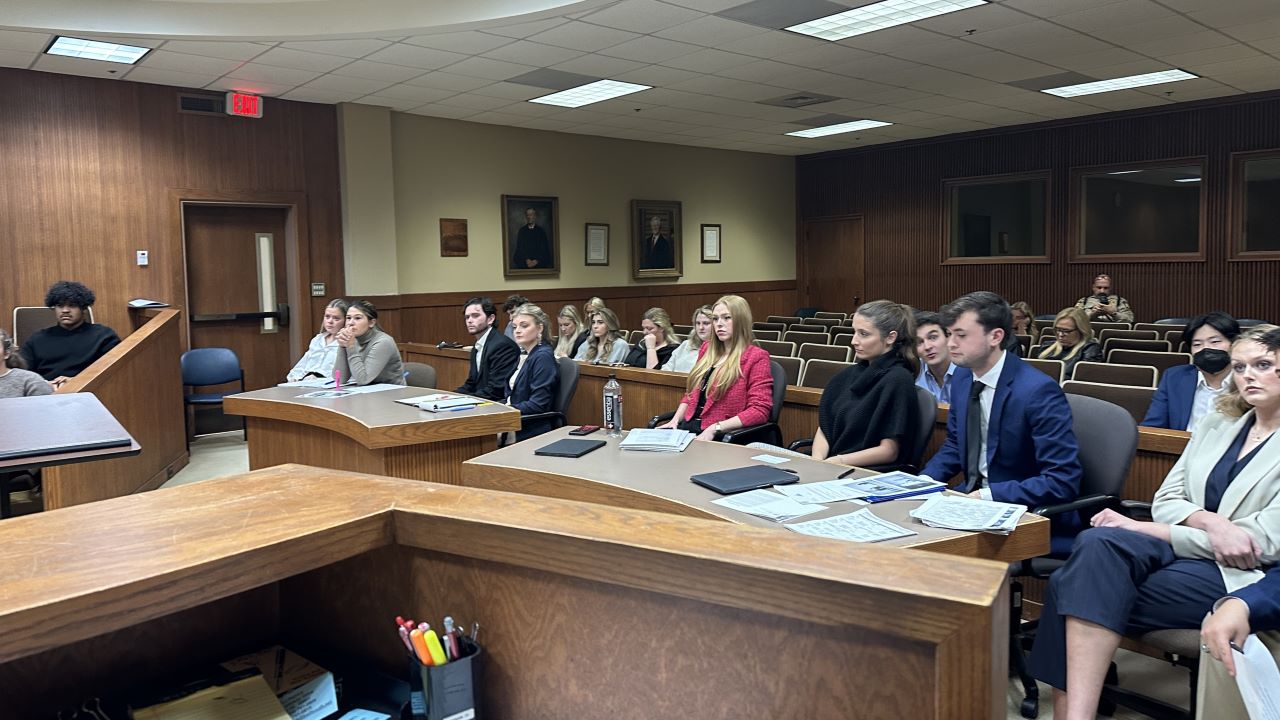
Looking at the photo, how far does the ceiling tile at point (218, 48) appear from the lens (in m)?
7.17

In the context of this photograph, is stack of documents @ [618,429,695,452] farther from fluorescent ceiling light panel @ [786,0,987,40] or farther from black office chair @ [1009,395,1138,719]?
fluorescent ceiling light panel @ [786,0,987,40]

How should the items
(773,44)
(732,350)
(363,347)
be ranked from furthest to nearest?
(773,44) → (363,347) → (732,350)

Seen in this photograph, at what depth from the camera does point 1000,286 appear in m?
12.5

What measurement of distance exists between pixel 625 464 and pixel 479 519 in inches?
90.0

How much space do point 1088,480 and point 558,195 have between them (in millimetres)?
9266

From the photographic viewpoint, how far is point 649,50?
7.71 meters

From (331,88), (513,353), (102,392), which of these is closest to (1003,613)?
(513,353)

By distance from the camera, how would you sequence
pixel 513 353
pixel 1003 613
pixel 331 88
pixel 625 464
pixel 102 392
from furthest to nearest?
pixel 331 88 < pixel 513 353 < pixel 102 392 < pixel 625 464 < pixel 1003 613

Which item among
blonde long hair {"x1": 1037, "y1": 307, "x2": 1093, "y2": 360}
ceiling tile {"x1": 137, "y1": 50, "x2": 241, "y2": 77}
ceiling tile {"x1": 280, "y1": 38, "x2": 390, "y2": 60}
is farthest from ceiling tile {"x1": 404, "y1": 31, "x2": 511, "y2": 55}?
blonde long hair {"x1": 1037, "y1": 307, "x2": 1093, "y2": 360}

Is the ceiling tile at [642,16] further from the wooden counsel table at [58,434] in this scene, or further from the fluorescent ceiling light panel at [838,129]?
the fluorescent ceiling light panel at [838,129]

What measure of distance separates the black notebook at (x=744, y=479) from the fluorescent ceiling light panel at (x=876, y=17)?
4.66 meters

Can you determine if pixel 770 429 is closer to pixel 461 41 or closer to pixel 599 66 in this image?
pixel 461 41

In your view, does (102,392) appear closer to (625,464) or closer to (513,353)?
(513,353)

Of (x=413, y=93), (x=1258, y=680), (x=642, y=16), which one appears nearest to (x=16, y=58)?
(x=413, y=93)
